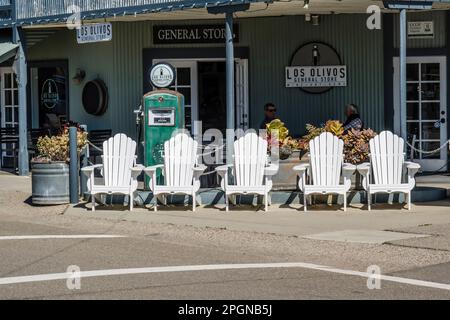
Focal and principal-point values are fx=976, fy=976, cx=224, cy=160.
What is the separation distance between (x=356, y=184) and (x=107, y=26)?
5.45m

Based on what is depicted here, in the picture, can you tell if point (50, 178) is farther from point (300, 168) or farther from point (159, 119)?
point (300, 168)

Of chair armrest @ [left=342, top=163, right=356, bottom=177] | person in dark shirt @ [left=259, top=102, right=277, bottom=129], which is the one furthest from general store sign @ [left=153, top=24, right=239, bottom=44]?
chair armrest @ [left=342, top=163, right=356, bottom=177]

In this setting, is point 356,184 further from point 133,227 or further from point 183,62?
point 183,62

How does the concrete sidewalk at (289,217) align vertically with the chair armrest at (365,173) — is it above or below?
below

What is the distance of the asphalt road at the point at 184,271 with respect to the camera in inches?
352

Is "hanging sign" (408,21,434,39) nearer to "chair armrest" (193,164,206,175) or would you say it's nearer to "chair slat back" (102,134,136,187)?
"chair armrest" (193,164,206,175)

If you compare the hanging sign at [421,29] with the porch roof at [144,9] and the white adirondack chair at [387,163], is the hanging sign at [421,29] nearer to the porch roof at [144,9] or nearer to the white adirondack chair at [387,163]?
the porch roof at [144,9]

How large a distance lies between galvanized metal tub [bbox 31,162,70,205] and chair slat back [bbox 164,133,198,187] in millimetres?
1901

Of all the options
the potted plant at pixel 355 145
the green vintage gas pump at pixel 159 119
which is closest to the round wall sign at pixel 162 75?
the green vintage gas pump at pixel 159 119

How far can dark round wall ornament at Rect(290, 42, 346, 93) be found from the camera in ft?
66.4

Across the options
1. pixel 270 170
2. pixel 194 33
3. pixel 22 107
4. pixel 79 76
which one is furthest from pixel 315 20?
pixel 22 107

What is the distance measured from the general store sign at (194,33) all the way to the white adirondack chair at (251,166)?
5.39m

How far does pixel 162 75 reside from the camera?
17031 mm

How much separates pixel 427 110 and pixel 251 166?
6134 millimetres
